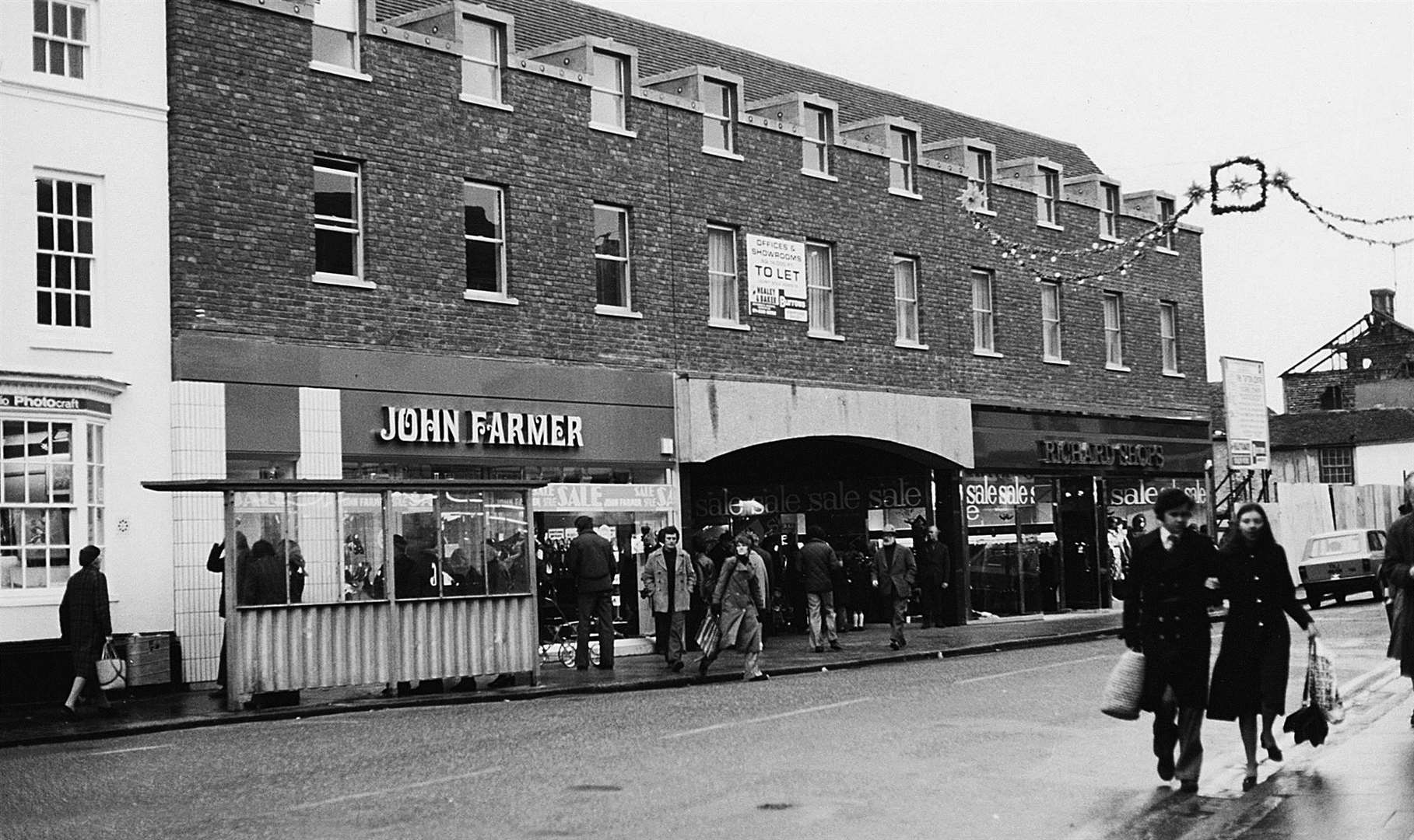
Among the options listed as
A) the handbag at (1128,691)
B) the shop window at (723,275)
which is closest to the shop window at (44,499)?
the shop window at (723,275)

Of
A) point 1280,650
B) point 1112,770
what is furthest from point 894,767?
point 1280,650

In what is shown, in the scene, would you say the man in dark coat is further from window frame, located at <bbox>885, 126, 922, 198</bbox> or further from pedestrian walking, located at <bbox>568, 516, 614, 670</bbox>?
window frame, located at <bbox>885, 126, 922, 198</bbox>

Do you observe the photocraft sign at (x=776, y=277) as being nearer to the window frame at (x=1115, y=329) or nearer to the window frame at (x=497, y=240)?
the window frame at (x=497, y=240)

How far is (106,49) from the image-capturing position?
813 inches

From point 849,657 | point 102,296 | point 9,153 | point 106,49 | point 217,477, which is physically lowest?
point 849,657

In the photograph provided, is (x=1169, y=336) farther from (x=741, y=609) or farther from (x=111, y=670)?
(x=111, y=670)

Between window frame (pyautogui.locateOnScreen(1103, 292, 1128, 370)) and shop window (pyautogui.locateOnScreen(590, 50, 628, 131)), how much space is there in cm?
1526

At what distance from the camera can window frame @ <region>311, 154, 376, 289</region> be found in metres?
22.9

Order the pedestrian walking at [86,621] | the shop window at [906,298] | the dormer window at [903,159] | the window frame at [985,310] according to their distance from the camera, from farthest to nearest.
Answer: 1. the window frame at [985,310]
2. the dormer window at [903,159]
3. the shop window at [906,298]
4. the pedestrian walking at [86,621]

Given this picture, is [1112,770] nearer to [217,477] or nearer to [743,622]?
[743,622]

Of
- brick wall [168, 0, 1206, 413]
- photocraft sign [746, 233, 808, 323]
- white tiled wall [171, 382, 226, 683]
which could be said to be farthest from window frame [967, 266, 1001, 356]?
white tiled wall [171, 382, 226, 683]

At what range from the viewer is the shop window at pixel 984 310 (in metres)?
34.9

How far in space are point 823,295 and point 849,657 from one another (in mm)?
9278

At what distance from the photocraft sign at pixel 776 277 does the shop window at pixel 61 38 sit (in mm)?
12077
